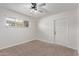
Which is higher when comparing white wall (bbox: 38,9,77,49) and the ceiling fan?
the ceiling fan

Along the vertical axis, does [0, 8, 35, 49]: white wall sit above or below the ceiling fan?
below

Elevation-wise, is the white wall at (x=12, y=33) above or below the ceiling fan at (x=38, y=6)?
below

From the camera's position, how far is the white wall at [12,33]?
1693 mm

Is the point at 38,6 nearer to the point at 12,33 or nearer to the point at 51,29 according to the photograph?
the point at 51,29

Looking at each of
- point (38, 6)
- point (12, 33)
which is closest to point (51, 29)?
point (38, 6)

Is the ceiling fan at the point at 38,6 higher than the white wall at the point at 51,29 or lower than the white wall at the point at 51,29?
higher

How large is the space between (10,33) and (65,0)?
190 centimetres

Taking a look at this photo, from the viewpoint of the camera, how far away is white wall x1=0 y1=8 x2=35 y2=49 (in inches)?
66.6

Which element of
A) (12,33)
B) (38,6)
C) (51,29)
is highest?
(38,6)

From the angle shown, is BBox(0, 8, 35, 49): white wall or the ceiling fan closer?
the ceiling fan

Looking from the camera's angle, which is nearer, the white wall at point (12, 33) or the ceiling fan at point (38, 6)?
the ceiling fan at point (38, 6)

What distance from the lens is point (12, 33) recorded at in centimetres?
213

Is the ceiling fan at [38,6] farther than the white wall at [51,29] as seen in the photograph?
No

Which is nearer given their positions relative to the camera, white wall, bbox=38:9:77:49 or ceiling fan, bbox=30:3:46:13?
ceiling fan, bbox=30:3:46:13
